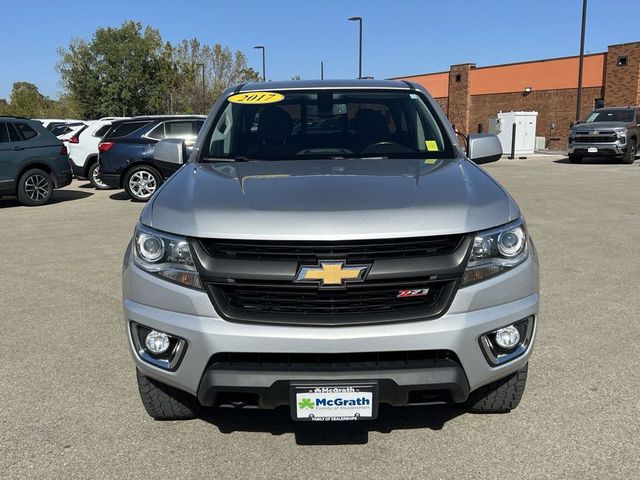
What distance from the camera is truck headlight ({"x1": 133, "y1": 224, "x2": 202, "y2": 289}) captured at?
8.65 feet

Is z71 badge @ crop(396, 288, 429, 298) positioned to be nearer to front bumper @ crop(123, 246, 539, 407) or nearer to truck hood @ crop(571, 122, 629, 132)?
front bumper @ crop(123, 246, 539, 407)

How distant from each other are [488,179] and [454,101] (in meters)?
39.0

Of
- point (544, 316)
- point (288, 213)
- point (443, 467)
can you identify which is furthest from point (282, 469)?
point (544, 316)

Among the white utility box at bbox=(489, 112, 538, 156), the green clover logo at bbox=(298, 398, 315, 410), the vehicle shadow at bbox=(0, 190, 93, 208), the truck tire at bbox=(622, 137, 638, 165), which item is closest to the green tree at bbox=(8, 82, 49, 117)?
the white utility box at bbox=(489, 112, 538, 156)

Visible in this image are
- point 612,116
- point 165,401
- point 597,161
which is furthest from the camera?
point 597,161

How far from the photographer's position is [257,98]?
427cm

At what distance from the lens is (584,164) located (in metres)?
21.6

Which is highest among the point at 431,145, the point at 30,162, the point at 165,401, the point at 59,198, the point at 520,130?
the point at 431,145

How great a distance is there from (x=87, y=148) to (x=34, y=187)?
2.49m

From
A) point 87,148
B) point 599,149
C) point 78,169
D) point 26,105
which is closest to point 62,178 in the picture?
point 87,148

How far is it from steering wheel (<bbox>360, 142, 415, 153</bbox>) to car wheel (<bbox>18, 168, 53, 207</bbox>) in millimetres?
10194

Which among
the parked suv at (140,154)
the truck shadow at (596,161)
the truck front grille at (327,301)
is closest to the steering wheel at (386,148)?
the truck front grille at (327,301)

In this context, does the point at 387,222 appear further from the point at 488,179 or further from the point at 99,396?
the point at 99,396

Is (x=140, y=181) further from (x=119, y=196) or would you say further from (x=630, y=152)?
(x=630, y=152)
